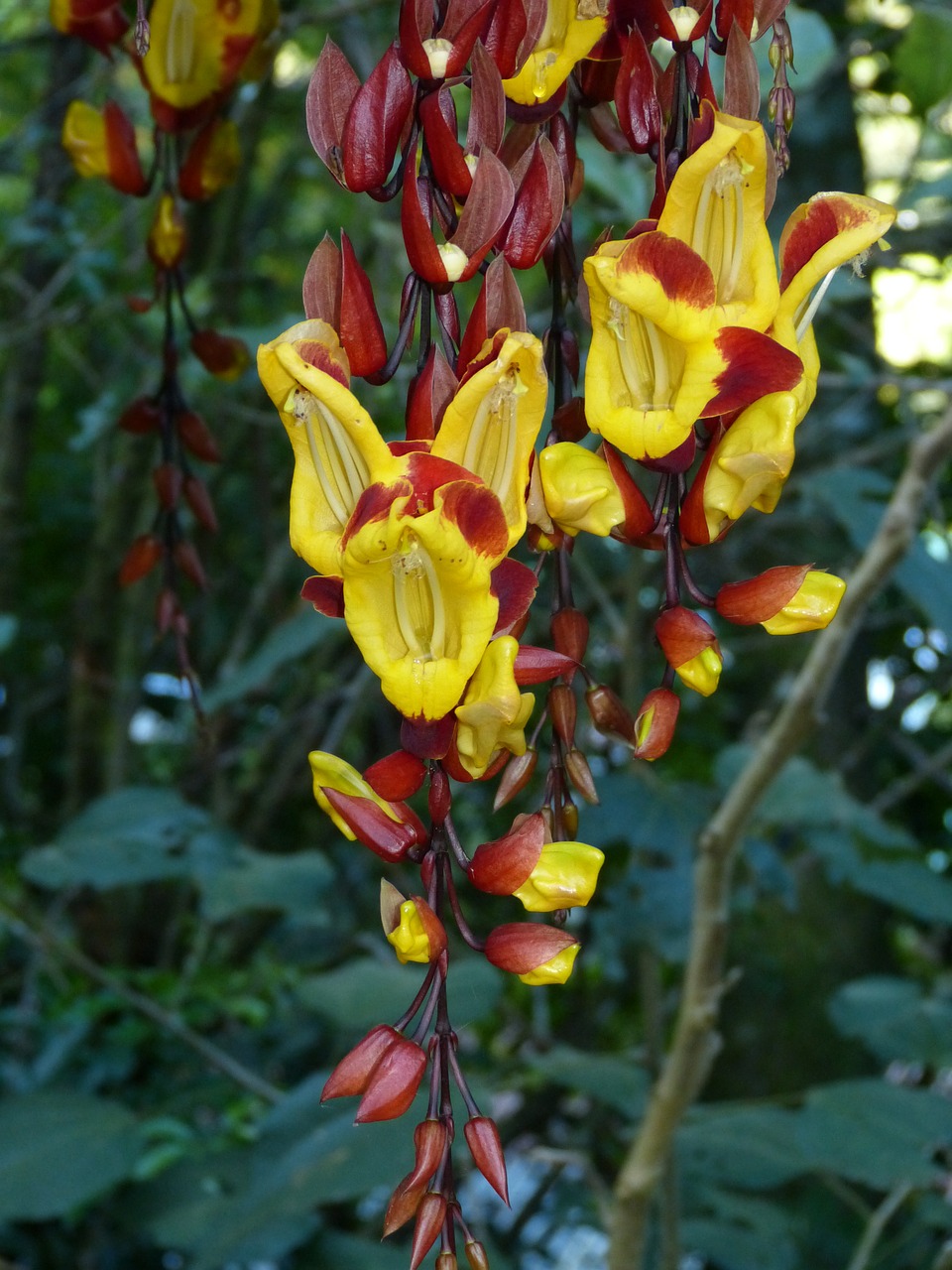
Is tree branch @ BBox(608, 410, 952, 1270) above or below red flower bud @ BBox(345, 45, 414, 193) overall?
below

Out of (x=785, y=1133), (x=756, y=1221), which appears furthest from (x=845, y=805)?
(x=756, y=1221)

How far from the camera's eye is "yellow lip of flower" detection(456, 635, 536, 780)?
324 mm

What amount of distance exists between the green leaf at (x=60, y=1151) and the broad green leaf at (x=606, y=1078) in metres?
0.45

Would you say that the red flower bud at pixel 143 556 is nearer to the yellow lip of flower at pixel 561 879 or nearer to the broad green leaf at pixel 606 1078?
the yellow lip of flower at pixel 561 879

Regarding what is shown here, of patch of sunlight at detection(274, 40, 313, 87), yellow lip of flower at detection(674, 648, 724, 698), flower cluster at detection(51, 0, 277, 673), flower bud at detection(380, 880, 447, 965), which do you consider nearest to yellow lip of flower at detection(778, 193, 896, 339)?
yellow lip of flower at detection(674, 648, 724, 698)

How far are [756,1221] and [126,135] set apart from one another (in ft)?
4.35

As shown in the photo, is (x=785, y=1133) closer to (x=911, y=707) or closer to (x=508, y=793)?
(x=508, y=793)

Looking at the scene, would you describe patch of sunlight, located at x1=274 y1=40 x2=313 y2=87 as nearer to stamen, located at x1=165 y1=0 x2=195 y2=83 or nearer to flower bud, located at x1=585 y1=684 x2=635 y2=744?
stamen, located at x1=165 y1=0 x2=195 y2=83

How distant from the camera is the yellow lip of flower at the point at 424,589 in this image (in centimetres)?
31

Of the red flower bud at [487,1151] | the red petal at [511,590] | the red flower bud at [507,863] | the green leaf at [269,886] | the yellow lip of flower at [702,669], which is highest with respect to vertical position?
the red petal at [511,590]

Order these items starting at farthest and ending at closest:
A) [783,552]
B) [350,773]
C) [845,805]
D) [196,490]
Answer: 1. [783,552]
2. [845,805]
3. [196,490]
4. [350,773]

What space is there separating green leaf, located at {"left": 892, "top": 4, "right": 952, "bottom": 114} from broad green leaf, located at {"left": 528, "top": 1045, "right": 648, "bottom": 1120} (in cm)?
102

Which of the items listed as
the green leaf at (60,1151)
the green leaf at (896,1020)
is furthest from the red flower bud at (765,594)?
the green leaf at (896,1020)

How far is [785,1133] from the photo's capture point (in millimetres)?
1267
